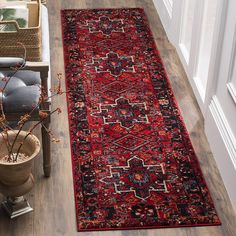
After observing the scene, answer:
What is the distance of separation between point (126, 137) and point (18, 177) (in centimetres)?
101

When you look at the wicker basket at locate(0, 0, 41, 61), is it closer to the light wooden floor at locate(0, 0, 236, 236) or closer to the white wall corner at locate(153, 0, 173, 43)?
the light wooden floor at locate(0, 0, 236, 236)

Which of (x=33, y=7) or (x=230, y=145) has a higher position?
(x=33, y=7)

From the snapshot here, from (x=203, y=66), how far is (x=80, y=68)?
3.30 ft

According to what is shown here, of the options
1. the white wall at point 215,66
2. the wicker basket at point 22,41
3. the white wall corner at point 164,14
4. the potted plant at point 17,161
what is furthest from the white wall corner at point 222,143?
the white wall corner at point 164,14

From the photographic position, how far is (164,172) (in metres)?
3.76

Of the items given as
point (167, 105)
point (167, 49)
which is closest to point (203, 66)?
point (167, 105)

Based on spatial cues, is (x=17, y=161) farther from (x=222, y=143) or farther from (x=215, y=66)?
(x=215, y=66)

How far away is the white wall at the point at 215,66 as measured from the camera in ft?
11.7

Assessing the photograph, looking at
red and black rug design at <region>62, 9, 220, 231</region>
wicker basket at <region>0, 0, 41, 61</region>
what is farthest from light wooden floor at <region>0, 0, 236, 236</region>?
wicker basket at <region>0, 0, 41, 61</region>

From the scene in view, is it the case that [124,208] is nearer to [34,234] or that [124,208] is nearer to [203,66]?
[34,234]

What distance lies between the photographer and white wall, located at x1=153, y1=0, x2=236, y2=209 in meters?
3.56

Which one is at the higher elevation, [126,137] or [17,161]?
[17,161]

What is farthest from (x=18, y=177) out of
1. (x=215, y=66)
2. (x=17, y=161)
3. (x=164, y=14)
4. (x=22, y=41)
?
(x=164, y=14)

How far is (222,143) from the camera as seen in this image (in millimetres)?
3686
